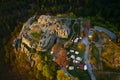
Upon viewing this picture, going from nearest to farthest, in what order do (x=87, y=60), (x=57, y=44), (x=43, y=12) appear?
(x=87, y=60)
(x=57, y=44)
(x=43, y=12)

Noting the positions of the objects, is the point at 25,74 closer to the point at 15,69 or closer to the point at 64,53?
the point at 15,69

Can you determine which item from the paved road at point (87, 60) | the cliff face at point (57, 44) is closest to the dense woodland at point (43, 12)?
the cliff face at point (57, 44)

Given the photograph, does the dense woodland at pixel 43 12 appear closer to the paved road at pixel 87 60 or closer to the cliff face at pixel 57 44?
the cliff face at pixel 57 44

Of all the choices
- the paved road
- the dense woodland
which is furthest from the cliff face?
the dense woodland

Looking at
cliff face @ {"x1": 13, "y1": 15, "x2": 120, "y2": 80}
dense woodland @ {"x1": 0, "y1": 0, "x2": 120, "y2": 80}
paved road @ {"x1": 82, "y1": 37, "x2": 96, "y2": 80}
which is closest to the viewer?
paved road @ {"x1": 82, "y1": 37, "x2": 96, "y2": 80}

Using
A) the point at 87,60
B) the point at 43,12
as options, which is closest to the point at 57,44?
the point at 87,60

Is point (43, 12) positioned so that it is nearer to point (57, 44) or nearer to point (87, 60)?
point (57, 44)

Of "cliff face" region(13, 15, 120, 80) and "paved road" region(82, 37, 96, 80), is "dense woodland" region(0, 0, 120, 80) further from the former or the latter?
"paved road" region(82, 37, 96, 80)

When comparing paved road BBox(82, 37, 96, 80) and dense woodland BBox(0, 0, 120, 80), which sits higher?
dense woodland BBox(0, 0, 120, 80)

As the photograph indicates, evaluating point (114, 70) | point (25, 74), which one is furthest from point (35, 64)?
point (114, 70)
